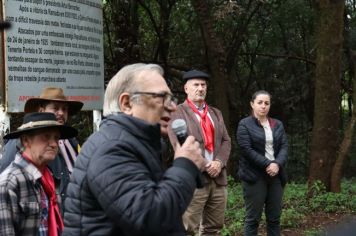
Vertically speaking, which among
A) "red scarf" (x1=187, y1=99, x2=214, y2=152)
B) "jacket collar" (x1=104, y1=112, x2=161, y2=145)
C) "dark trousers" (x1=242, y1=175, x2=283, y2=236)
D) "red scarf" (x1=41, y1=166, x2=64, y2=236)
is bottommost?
"dark trousers" (x1=242, y1=175, x2=283, y2=236)

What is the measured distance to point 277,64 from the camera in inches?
725

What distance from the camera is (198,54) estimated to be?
1597cm

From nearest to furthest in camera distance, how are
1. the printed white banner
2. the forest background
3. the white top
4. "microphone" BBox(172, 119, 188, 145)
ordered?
"microphone" BBox(172, 119, 188, 145) → the printed white banner → the white top → the forest background

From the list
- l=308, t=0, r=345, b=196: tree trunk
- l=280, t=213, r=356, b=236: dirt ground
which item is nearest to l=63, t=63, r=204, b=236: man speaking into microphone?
l=280, t=213, r=356, b=236: dirt ground

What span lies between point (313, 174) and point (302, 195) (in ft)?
1.45

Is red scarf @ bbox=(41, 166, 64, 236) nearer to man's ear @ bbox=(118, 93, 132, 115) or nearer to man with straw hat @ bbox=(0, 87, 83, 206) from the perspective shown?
man with straw hat @ bbox=(0, 87, 83, 206)

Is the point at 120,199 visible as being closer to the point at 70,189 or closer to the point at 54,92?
the point at 70,189

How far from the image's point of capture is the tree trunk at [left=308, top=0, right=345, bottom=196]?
31.9ft

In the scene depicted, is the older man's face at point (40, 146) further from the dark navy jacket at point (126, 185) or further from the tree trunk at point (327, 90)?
the tree trunk at point (327, 90)

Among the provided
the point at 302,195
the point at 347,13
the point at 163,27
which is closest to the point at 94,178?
the point at 302,195

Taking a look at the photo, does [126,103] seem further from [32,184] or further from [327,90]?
[327,90]

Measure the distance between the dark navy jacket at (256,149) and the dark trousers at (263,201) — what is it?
8 cm

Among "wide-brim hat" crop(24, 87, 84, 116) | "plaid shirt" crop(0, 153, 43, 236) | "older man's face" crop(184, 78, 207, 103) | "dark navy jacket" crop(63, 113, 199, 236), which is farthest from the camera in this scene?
"older man's face" crop(184, 78, 207, 103)

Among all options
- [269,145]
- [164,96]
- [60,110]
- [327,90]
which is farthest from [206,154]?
[327,90]
